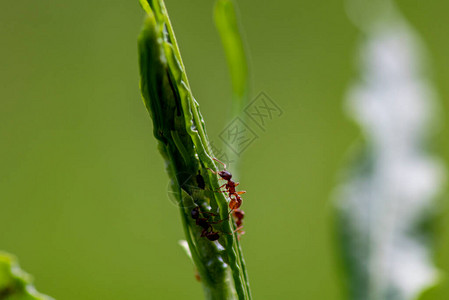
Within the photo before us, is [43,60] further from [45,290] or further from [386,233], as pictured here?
[386,233]

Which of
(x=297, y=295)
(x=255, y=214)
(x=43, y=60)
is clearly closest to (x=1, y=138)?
(x=43, y=60)

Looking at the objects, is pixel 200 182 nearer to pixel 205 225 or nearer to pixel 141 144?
pixel 205 225

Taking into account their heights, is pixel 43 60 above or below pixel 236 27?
above

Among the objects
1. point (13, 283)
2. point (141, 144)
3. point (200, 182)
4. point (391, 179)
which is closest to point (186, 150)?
point (200, 182)

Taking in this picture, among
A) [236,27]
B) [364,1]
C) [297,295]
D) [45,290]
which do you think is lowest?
[297,295]

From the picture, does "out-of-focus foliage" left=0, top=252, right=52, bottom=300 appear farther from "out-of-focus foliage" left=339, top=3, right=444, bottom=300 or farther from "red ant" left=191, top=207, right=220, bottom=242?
"out-of-focus foliage" left=339, top=3, right=444, bottom=300

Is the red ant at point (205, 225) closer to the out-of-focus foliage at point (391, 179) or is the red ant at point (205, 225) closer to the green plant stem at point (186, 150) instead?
the green plant stem at point (186, 150)

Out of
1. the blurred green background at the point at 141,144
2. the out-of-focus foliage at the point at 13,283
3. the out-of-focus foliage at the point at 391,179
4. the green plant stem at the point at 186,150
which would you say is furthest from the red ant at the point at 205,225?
the blurred green background at the point at 141,144
